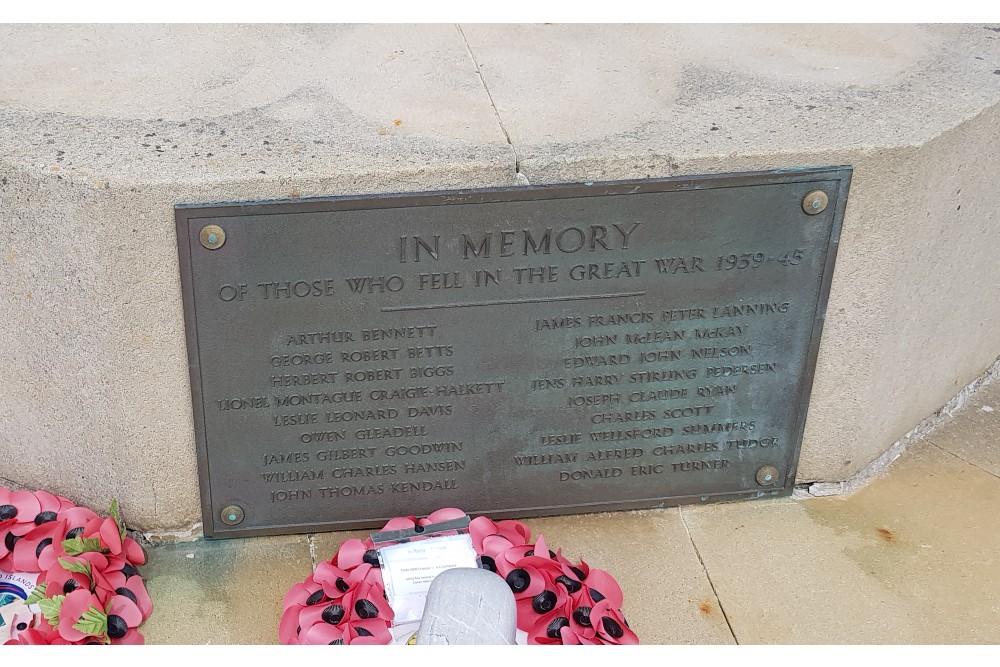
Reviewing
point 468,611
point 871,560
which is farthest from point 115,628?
point 871,560

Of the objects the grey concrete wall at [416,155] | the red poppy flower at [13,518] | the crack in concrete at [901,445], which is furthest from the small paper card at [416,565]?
the crack in concrete at [901,445]

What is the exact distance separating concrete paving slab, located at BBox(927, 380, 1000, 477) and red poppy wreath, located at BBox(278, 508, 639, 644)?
1.30 metres

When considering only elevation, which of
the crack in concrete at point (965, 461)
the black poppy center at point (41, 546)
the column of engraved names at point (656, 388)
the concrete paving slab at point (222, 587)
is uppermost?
the column of engraved names at point (656, 388)

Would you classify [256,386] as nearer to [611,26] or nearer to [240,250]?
[240,250]

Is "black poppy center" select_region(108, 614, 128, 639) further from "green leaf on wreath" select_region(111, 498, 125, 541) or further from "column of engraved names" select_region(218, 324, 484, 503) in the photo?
"column of engraved names" select_region(218, 324, 484, 503)

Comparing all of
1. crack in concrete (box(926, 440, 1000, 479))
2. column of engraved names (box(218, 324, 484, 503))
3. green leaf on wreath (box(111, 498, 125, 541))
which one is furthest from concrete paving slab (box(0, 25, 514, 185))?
crack in concrete (box(926, 440, 1000, 479))

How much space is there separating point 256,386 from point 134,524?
56cm

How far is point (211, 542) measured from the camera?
279cm

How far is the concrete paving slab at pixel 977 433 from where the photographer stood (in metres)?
3.15

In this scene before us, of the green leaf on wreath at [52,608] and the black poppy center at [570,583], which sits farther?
the black poppy center at [570,583]

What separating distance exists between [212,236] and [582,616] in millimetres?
1257

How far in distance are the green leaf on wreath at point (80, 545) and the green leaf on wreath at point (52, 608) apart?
0.17m

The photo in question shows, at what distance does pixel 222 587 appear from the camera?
266 cm

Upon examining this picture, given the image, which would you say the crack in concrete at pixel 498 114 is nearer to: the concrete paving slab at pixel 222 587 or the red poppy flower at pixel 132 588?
the concrete paving slab at pixel 222 587
